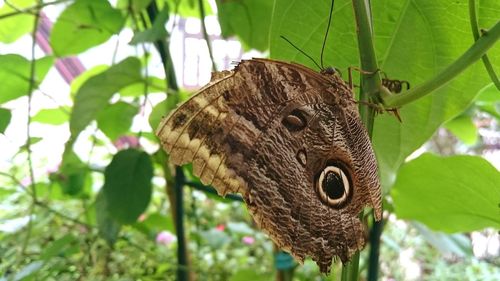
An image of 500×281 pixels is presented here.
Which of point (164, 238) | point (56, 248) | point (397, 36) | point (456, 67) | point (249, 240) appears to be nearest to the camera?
point (456, 67)

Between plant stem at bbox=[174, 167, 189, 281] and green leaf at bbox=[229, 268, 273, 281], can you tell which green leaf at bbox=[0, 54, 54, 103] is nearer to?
plant stem at bbox=[174, 167, 189, 281]

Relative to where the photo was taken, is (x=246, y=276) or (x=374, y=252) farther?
(x=246, y=276)

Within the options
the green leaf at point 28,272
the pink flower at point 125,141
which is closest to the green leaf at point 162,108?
the green leaf at point 28,272

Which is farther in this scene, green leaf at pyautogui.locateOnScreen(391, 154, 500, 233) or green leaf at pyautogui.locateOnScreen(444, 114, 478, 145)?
green leaf at pyautogui.locateOnScreen(444, 114, 478, 145)

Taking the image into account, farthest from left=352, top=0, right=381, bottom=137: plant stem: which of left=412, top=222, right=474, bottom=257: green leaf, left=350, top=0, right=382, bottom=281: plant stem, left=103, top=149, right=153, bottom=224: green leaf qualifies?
left=412, top=222, right=474, bottom=257: green leaf

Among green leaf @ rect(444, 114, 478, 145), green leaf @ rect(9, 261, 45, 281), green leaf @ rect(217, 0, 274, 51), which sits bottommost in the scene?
green leaf @ rect(9, 261, 45, 281)

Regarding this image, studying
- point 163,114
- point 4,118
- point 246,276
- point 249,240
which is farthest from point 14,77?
point 249,240

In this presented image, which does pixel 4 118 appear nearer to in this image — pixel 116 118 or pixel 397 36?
pixel 116 118

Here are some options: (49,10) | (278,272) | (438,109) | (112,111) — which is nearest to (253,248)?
(278,272)
